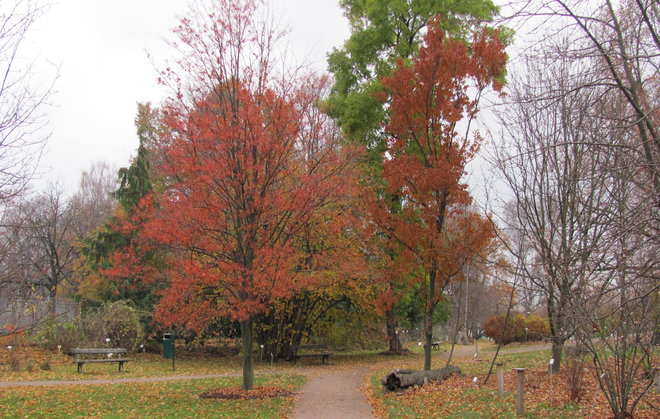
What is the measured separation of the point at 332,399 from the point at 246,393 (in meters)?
1.93

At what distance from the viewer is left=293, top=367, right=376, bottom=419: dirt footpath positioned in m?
9.94

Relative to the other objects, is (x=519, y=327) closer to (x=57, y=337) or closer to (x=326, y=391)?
(x=326, y=391)

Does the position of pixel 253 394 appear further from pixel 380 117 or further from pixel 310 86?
pixel 380 117

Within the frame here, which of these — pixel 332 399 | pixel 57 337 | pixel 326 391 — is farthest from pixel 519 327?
pixel 57 337

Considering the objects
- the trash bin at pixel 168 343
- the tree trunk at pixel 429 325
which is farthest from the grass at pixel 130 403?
the trash bin at pixel 168 343

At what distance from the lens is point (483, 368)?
16.1 meters

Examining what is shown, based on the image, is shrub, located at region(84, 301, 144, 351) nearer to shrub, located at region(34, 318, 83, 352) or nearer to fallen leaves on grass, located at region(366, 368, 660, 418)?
shrub, located at region(34, 318, 83, 352)

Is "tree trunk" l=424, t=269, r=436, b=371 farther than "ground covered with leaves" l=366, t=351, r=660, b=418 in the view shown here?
Yes

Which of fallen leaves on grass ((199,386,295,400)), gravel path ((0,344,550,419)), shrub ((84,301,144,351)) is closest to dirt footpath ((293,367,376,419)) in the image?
gravel path ((0,344,550,419))

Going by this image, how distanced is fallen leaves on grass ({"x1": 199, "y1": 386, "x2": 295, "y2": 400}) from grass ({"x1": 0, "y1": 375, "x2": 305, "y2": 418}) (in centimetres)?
34

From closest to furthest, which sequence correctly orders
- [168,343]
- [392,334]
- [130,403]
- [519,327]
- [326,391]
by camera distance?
[130,403] < [326,391] < [168,343] < [392,334] < [519,327]

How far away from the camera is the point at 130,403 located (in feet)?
34.6

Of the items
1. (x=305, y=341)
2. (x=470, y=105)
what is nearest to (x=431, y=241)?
(x=470, y=105)

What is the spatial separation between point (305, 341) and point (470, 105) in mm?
12987
